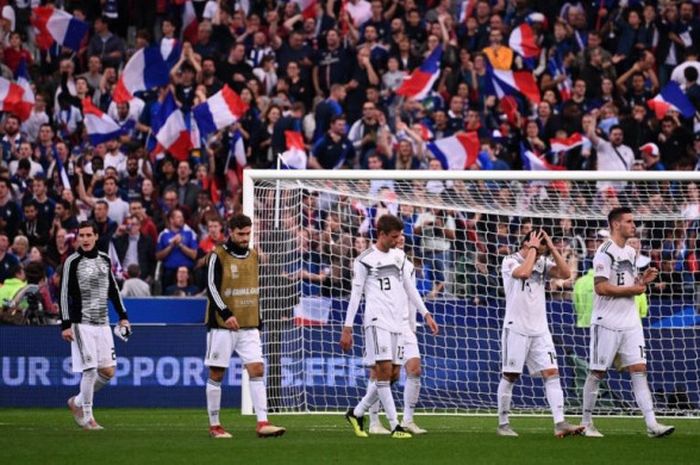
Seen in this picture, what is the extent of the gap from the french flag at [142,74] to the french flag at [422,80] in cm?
426

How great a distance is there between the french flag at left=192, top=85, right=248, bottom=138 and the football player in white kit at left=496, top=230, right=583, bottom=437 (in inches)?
393

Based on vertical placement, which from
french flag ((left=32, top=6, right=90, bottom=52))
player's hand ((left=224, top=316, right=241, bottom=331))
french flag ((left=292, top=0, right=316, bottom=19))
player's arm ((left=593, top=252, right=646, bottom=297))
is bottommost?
player's hand ((left=224, top=316, right=241, bottom=331))

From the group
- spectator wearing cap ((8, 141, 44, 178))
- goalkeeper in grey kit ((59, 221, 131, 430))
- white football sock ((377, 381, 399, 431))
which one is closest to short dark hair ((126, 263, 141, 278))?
spectator wearing cap ((8, 141, 44, 178))

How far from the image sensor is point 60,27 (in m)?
27.9

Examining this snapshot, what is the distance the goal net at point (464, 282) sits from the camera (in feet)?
65.9

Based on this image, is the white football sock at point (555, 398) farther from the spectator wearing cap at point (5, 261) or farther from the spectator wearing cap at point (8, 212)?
the spectator wearing cap at point (8, 212)

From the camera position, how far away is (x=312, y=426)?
1762 centimetres

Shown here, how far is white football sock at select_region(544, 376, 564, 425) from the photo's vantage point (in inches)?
606

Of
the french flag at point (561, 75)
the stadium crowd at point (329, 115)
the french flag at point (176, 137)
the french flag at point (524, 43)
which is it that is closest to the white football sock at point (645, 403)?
the stadium crowd at point (329, 115)

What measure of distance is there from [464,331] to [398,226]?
17.8ft

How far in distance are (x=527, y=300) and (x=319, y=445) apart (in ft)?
→ 9.68

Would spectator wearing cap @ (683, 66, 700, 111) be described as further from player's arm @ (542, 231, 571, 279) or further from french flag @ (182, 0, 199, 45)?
player's arm @ (542, 231, 571, 279)

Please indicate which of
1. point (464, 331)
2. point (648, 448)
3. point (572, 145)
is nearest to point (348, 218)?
point (464, 331)

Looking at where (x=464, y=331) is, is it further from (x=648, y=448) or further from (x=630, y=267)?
(x=648, y=448)
